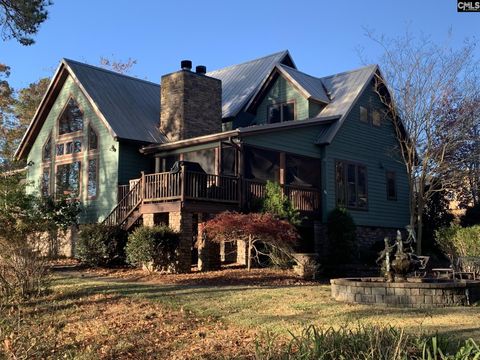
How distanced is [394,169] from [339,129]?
476cm

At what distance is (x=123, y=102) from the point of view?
2319 cm

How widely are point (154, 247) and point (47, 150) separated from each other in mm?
11839

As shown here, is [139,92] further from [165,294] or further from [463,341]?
[463,341]

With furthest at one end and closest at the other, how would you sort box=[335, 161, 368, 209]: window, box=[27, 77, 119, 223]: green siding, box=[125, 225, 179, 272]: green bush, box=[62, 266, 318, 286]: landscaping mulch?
box=[335, 161, 368, 209]: window → box=[27, 77, 119, 223]: green siding → box=[125, 225, 179, 272]: green bush → box=[62, 266, 318, 286]: landscaping mulch

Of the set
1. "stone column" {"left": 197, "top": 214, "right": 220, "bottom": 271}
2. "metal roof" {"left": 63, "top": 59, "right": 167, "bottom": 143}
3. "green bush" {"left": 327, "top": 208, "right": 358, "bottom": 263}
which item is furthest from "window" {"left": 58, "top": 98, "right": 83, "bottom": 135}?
"green bush" {"left": 327, "top": 208, "right": 358, "bottom": 263}

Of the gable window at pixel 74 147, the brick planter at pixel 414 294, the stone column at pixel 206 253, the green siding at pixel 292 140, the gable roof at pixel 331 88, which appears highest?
the gable roof at pixel 331 88

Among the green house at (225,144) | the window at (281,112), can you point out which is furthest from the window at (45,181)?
the window at (281,112)

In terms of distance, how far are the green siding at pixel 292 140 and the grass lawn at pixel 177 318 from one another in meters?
7.37

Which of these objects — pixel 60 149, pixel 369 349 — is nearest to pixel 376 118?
pixel 60 149

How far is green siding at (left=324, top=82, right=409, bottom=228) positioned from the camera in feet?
72.2

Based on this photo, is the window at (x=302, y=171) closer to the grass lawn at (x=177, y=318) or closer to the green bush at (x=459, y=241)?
the green bush at (x=459, y=241)

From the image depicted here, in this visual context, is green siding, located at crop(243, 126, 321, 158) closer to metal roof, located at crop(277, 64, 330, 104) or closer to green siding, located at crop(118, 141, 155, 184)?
metal roof, located at crop(277, 64, 330, 104)

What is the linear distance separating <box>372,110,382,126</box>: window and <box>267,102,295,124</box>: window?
382cm

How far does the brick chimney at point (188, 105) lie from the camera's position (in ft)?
72.5
